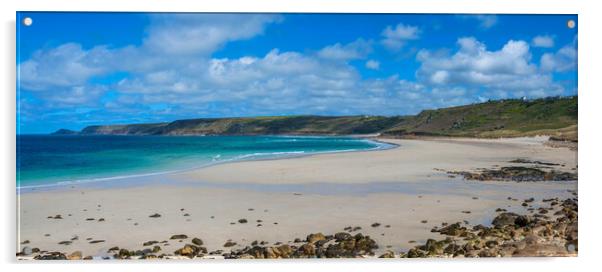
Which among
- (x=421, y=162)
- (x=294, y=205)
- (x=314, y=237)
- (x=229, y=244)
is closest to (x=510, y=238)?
(x=314, y=237)

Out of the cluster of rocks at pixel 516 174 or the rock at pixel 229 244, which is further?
the cluster of rocks at pixel 516 174

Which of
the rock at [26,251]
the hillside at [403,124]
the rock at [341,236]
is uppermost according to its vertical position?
the hillside at [403,124]

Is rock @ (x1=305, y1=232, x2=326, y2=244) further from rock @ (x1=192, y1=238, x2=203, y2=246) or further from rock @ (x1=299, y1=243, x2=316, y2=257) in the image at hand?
rock @ (x1=192, y1=238, x2=203, y2=246)

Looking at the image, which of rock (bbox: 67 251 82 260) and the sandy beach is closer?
rock (bbox: 67 251 82 260)

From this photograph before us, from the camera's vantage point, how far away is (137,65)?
5988 millimetres

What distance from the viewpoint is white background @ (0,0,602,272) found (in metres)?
5.28

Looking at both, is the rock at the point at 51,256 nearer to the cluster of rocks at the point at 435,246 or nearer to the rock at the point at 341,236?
the cluster of rocks at the point at 435,246

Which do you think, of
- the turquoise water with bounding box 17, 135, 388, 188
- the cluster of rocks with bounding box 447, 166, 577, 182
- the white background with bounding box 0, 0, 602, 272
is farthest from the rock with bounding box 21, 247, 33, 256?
the cluster of rocks with bounding box 447, 166, 577, 182

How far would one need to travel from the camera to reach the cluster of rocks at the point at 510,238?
529 cm

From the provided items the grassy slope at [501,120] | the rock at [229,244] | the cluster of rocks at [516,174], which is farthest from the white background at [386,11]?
the cluster of rocks at [516,174]

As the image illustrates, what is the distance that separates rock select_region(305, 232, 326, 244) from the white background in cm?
25

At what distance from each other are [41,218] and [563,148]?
6.58 m

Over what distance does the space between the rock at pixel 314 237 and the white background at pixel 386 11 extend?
245mm
